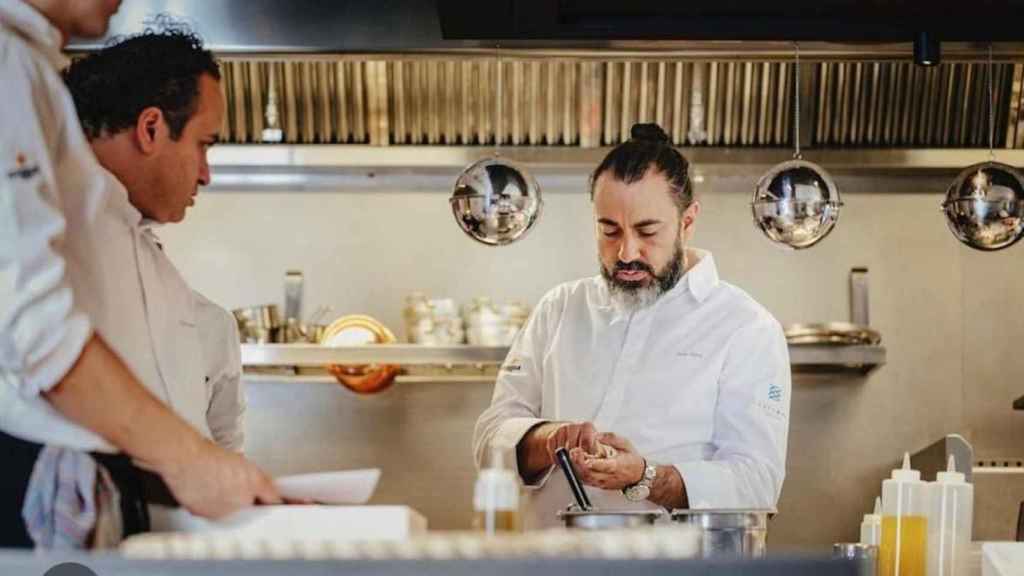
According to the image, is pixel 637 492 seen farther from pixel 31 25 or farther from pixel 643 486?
pixel 31 25

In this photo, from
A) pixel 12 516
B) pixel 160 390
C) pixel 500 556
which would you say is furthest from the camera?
pixel 160 390

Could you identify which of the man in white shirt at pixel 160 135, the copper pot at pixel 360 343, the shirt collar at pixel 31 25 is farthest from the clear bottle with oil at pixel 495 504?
the copper pot at pixel 360 343

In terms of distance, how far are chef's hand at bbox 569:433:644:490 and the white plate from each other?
1.57 m

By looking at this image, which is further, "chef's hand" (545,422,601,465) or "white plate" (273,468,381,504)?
"chef's hand" (545,422,601,465)

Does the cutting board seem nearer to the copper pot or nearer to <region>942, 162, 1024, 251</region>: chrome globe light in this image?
<region>942, 162, 1024, 251</region>: chrome globe light

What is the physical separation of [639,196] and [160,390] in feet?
5.97

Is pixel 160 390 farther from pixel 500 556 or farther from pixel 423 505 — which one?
pixel 423 505

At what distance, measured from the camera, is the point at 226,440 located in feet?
11.3

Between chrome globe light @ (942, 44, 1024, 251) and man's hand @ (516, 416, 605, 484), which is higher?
chrome globe light @ (942, 44, 1024, 251)

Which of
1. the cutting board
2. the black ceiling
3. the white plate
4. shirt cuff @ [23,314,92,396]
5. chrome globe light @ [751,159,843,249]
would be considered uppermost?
the black ceiling

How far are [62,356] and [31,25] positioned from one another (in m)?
0.53

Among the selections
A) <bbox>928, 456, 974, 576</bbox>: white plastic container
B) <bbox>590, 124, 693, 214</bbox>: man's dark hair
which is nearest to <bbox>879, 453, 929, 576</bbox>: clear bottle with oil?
<bbox>928, 456, 974, 576</bbox>: white plastic container

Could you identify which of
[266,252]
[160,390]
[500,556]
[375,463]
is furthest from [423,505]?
[500,556]

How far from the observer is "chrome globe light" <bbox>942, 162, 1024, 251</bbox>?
14.2 feet
